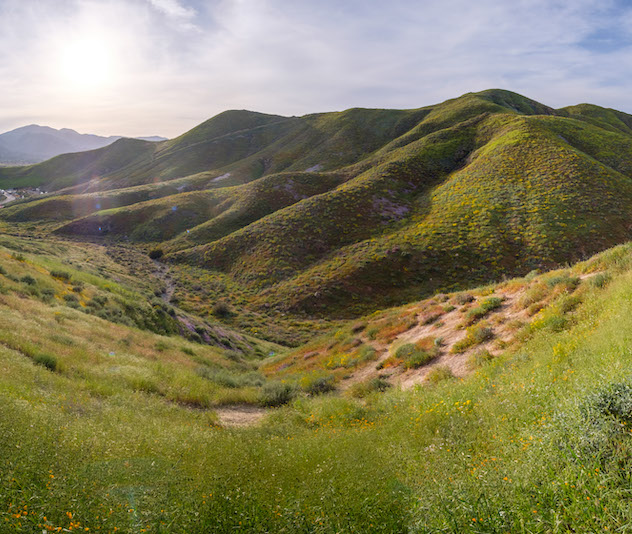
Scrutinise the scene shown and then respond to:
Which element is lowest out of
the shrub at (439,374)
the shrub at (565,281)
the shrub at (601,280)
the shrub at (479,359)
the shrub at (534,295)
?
the shrub at (439,374)

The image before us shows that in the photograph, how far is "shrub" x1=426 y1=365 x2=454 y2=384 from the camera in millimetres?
9617

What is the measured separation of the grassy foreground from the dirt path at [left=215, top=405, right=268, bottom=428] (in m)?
1.87

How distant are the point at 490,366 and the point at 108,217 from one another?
224 feet

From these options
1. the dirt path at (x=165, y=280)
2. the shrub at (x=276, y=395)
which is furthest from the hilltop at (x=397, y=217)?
the shrub at (x=276, y=395)

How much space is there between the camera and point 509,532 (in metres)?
3.02

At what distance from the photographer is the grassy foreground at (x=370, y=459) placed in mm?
3279

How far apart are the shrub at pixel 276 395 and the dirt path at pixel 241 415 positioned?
46cm

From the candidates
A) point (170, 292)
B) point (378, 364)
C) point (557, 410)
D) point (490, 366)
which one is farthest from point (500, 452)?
point (170, 292)

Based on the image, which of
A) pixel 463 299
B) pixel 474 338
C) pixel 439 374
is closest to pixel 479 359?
pixel 439 374

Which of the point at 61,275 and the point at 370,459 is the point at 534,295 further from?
the point at 61,275

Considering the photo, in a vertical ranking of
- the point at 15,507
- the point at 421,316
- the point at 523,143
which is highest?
the point at 523,143

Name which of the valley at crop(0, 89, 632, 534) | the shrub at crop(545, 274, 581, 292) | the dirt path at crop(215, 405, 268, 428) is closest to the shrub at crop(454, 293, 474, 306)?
the valley at crop(0, 89, 632, 534)

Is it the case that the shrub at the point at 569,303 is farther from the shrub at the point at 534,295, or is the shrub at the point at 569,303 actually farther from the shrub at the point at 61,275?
the shrub at the point at 61,275

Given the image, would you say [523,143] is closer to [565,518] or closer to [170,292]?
[170,292]
